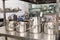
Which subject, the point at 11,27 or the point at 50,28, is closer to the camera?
the point at 50,28

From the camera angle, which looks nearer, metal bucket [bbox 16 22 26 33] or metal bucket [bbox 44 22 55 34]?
metal bucket [bbox 44 22 55 34]

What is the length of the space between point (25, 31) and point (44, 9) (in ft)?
1.77

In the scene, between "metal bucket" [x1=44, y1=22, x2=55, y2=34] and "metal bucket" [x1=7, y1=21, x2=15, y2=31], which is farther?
"metal bucket" [x1=7, y1=21, x2=15, y2=31]

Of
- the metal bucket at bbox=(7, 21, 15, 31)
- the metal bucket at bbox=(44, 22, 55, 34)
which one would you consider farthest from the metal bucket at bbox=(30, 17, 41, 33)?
the metal bucket at bbox=(7, 21, 15, 31)

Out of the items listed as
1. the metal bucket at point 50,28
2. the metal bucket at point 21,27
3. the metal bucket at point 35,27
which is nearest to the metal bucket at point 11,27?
the metal bucket at point 21,27

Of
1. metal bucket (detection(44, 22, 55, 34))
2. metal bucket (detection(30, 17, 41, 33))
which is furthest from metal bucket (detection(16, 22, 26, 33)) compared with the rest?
metal bucket (detection(44, 22, 55, 34))

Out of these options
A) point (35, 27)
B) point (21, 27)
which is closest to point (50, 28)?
point (35, 27)

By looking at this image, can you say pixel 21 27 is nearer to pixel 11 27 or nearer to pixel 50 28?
pixel 11 27

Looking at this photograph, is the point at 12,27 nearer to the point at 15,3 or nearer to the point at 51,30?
the point at 51,30

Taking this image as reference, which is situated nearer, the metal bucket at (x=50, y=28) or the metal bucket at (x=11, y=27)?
the metal bucket at (x=50, y=28)

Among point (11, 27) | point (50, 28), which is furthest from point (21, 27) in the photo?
point (50, 28)

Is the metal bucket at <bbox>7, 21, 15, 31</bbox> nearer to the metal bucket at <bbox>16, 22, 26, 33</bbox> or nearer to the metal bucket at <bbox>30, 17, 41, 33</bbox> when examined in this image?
the metal bucket at <bbox>16, 22, 26, 33</bbox>

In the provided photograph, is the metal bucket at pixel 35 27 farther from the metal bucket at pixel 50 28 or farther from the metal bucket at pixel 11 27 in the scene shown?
the metal bucket at pixel 11 27

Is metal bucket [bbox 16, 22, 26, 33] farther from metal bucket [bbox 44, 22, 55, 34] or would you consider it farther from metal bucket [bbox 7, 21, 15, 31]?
metal bucket [bbox 44, 22, 55, 34]
